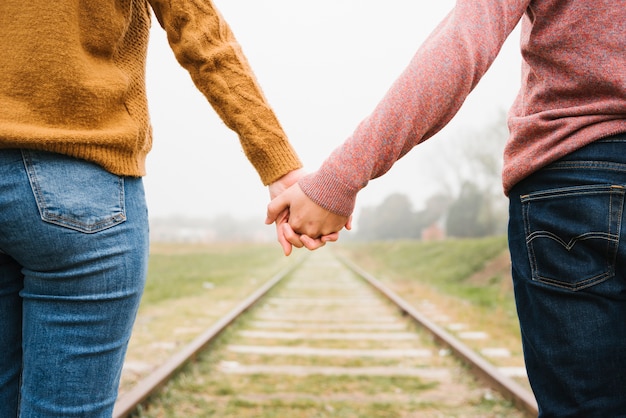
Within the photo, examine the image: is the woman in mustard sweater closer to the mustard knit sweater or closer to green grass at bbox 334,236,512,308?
the mustard knit sweater

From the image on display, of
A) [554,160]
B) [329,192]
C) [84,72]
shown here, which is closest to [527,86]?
[554,160]

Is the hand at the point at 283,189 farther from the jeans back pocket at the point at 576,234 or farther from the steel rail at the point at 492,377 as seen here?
the steel rail at the point at 492,377

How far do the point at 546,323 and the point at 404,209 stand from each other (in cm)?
6908

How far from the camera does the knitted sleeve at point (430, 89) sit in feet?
4.18

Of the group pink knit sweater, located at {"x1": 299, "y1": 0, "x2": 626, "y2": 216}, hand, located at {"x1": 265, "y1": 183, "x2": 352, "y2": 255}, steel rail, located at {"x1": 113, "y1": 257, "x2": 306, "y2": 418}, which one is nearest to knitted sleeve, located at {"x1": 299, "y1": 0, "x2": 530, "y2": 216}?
pink knit sweater, located at {"x1": 299, "y1": 0, "x2": 626, "y2": 216}

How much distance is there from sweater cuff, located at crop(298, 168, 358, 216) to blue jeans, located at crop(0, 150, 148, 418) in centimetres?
46

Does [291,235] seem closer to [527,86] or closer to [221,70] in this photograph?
[221,70]

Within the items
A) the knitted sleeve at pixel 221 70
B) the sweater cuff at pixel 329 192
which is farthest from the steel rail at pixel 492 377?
the knitted sleeve at pixel 221 70

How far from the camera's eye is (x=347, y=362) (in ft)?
15.4

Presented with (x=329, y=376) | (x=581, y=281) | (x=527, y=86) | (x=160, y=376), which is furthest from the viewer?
(x=329, y=376)

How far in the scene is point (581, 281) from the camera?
4.00ft

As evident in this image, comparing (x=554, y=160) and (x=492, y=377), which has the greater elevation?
(x=554, y=160)

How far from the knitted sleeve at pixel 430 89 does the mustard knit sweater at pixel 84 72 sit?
0.46 m

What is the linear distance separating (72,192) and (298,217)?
0.66m
